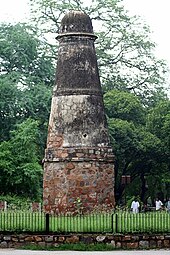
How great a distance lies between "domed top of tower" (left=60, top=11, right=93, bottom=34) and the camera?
25516 millimetres

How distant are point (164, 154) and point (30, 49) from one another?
33.6ft

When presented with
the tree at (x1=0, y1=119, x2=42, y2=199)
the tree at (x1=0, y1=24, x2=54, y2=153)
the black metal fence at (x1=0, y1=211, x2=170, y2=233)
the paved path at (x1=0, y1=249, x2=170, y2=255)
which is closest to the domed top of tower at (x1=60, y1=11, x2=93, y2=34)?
the black metal fence at (x1=0, y1=211, x2=170, y2=233)

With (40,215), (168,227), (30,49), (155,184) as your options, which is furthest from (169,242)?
(155,184)

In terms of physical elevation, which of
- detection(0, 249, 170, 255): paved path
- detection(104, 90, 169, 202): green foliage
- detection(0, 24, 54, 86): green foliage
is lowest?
detection(0, 249, 170, 255): paved path

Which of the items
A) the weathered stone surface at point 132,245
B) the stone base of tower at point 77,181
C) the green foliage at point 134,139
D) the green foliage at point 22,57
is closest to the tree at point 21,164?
the green foliage at point 22,57

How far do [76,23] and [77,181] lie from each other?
18.1ft

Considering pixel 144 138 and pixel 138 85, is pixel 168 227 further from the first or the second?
pixel 138 85

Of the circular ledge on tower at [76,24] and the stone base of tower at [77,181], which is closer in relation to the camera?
the stone base of tower at [77,181]

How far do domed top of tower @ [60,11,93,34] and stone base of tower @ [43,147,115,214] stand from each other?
4186 millimetres

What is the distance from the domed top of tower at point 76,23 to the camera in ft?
83.7

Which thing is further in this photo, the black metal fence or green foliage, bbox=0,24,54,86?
green foliage, bbox=0,24,54,86

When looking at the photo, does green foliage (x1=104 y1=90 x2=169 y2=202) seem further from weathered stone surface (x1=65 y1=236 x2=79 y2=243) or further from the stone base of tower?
weathered stone surface (x1=65 y1=236 x2=79 y2=243)

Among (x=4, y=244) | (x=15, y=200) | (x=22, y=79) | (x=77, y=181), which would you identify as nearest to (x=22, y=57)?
(x=22, y=79)

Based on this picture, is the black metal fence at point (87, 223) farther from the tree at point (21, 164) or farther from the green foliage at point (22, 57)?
the green foliage at point (22, 57)
